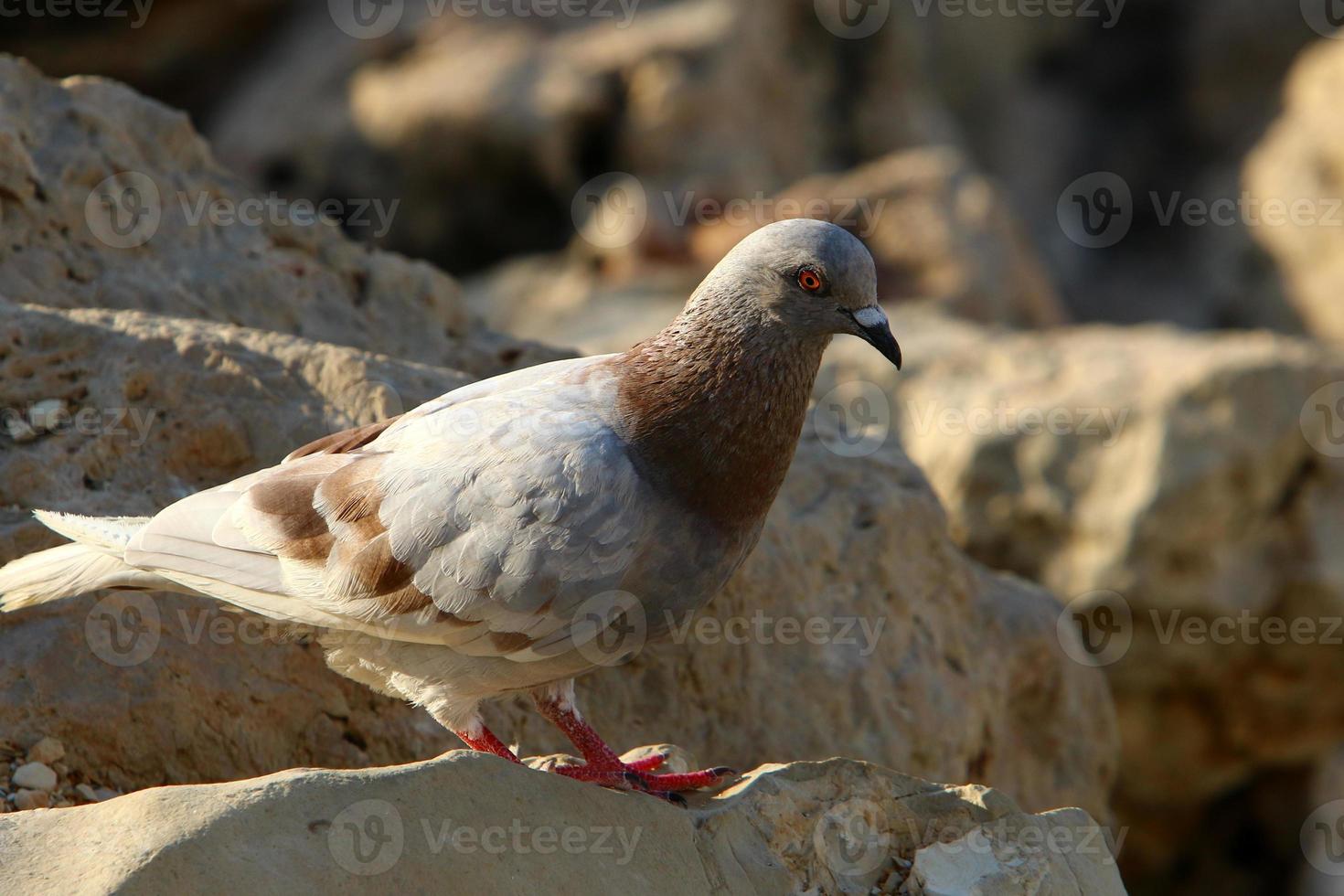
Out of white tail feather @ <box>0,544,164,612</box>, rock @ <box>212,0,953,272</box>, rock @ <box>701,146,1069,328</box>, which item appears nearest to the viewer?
white tail feather @ <box>0,544,164,612</box>

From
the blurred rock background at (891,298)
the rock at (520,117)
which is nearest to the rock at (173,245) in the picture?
the blurred rock background at (891,298)

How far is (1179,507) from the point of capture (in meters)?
10.1

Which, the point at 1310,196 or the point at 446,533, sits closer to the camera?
the point at 446,533

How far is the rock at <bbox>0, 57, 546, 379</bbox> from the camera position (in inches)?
241

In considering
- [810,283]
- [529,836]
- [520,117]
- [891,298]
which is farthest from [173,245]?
[520,117]

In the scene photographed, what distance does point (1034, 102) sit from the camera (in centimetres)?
2250

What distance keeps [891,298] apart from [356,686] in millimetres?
9838

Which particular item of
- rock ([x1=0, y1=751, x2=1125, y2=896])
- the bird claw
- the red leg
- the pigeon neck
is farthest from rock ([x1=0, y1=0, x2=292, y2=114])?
rock ([x1=0, y1=751, x2=1125, y2=896])

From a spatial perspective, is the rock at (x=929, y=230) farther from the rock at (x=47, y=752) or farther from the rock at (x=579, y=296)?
the rock at (x=47, y=752)

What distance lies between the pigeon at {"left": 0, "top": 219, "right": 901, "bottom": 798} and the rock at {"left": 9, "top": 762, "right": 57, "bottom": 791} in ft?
1.85

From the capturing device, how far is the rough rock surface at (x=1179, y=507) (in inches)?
397

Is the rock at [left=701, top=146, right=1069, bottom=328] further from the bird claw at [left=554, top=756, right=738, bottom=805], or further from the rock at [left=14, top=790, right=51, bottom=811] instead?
the rock at [left=14, top=790, right=51, bottom=811]

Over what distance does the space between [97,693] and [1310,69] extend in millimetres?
18721

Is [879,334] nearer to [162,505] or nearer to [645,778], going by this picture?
[645,778]
